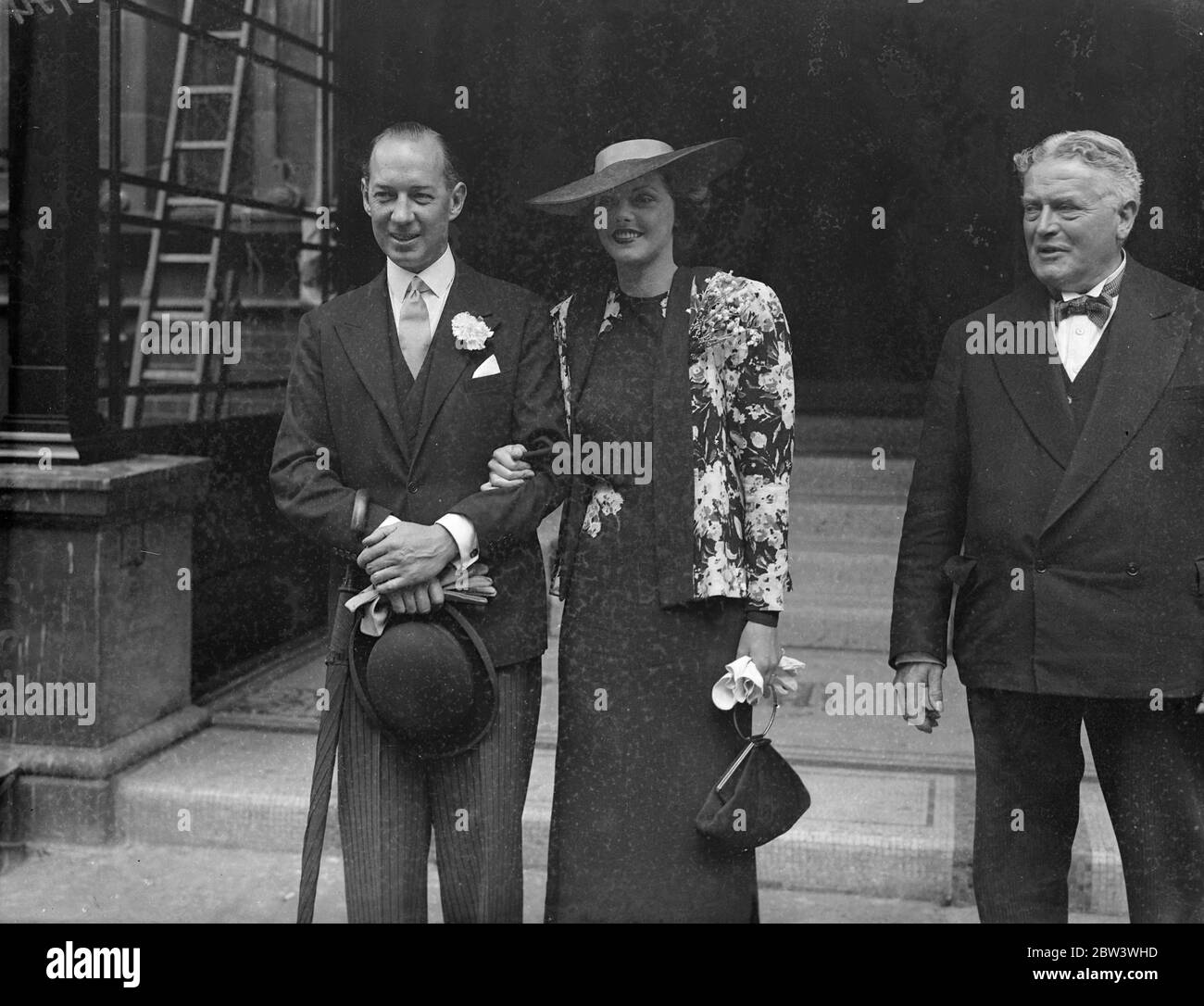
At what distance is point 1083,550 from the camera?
9.06 ft

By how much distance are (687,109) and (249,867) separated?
11.4 ft

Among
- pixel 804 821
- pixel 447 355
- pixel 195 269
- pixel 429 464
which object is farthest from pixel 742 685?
pixel 195 269

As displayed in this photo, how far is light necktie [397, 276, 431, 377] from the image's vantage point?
116 inches

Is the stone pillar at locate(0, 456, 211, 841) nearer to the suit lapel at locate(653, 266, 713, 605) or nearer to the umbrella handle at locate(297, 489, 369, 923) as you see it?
the umbrella handle at locate(297, 489, 369, 923)

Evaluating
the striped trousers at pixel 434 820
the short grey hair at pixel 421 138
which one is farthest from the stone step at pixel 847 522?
the short grey hair at pixel 421 138

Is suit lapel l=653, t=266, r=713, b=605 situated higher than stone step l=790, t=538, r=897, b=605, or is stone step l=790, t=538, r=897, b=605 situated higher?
suit lapel l=653, t=266, r=713, b=605

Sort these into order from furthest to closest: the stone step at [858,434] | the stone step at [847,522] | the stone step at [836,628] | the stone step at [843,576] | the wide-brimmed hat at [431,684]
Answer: the stone step at [858,434] → the stone step at [847,522] → the stone step at [843,576] → the stone step at [836,628] → the wide-brimmed hat at [431,684]

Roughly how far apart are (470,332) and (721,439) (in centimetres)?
59

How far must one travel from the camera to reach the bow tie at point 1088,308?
109 inches

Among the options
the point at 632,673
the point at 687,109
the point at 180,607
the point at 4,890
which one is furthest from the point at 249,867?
the point at 687,109

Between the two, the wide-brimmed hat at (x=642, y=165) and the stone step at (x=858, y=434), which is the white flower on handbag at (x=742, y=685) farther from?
the stone step at (x=858, y=434)

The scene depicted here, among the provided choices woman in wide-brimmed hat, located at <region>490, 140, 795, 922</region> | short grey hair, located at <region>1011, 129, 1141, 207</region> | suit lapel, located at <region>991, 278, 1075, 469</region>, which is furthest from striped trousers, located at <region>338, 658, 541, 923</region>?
short grey hair, located at <region>1011, 129, 1141, 207</region>

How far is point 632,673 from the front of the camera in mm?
2955

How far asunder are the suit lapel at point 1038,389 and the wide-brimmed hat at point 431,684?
4.08ft
